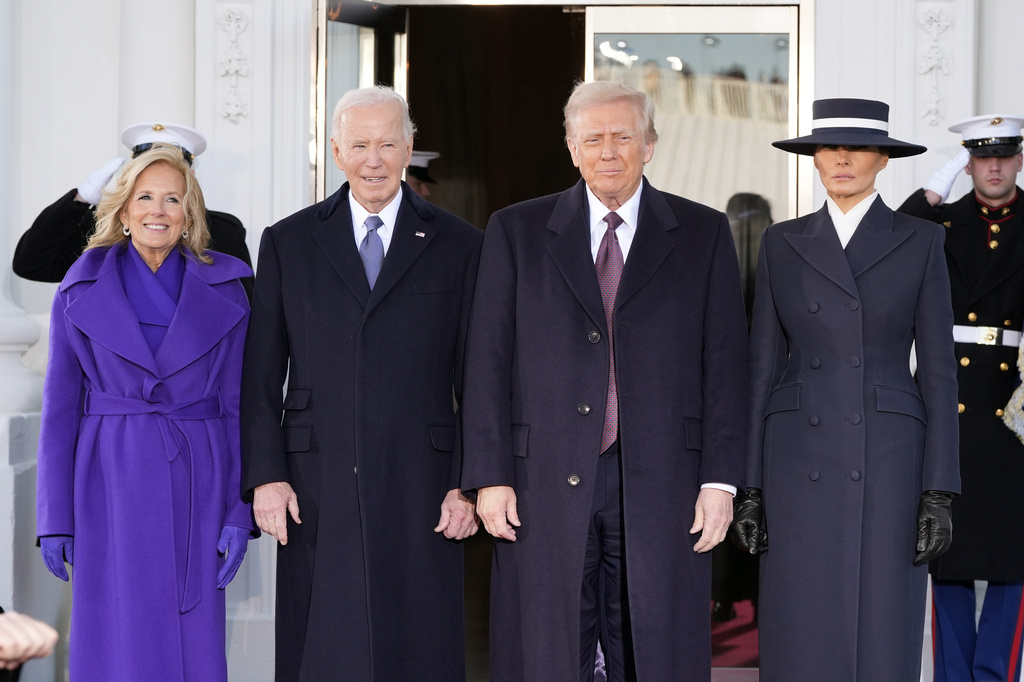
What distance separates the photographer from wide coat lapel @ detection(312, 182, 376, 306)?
11.0ft

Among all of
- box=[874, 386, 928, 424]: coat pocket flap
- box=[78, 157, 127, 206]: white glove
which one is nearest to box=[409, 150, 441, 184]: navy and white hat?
box=[78, 157, 127, 206]: white glove

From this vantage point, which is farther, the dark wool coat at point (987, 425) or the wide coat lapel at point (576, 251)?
the dark wool coat at point (987, 425)

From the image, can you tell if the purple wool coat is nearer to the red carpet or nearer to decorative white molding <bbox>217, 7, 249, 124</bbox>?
decorative white molding <bbox>217, 7, 249, 124</bbox>

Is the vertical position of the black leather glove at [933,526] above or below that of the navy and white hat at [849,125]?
below

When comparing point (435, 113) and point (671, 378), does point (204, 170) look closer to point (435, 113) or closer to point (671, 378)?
point (435, 113)

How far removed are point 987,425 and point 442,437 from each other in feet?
7.52

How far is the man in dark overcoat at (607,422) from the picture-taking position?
2996mm

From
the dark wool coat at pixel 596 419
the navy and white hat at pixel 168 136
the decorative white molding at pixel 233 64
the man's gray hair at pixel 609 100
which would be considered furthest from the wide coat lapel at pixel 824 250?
the decorative white molding at pixel 233 64

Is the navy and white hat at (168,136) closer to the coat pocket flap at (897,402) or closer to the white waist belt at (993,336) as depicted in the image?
the coat pocket flap at (897,402)

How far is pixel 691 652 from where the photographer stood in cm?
302

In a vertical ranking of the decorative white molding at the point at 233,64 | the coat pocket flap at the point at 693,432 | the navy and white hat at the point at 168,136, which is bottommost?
the coat pocket flap at the point at 693,432

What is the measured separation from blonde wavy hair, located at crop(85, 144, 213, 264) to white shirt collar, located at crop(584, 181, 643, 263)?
1259 millimetres

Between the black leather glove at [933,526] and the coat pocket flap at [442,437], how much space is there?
136cm

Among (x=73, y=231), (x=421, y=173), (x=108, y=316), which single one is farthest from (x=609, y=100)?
(x=421, y=173)
